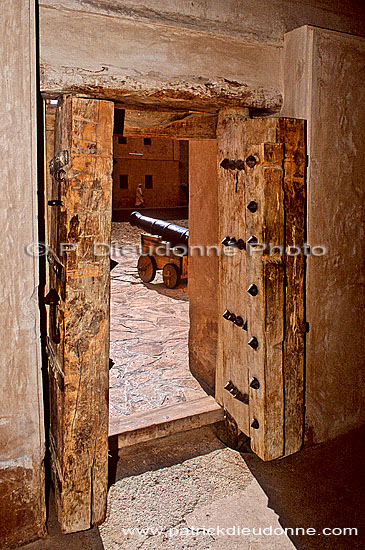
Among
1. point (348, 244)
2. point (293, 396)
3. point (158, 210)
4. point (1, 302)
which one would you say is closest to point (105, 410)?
point (1, 302)

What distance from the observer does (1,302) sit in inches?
101

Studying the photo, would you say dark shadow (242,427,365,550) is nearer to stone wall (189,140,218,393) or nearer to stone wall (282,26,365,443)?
stone wall (282,26,365,443)

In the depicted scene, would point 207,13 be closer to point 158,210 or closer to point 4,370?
point 4,370

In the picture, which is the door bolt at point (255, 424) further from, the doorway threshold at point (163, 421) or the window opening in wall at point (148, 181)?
the window opening in wall at point (148, 181)

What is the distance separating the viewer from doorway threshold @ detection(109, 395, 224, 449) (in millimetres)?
3696

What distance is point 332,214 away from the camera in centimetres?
358

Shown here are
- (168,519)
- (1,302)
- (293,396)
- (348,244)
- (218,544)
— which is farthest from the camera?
(348,244)

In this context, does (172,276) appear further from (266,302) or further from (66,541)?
(66,541)

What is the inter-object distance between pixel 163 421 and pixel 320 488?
3.98 ft

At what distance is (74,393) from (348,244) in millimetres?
2235

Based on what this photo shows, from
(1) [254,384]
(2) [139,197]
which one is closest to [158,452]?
(1) [254,384]

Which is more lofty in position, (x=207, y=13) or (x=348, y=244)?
(x=207, y=13)

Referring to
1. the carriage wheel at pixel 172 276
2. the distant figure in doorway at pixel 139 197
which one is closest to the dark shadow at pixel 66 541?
the carriage wheel at pixel 172 276

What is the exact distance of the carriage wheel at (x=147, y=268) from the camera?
8.93 m
